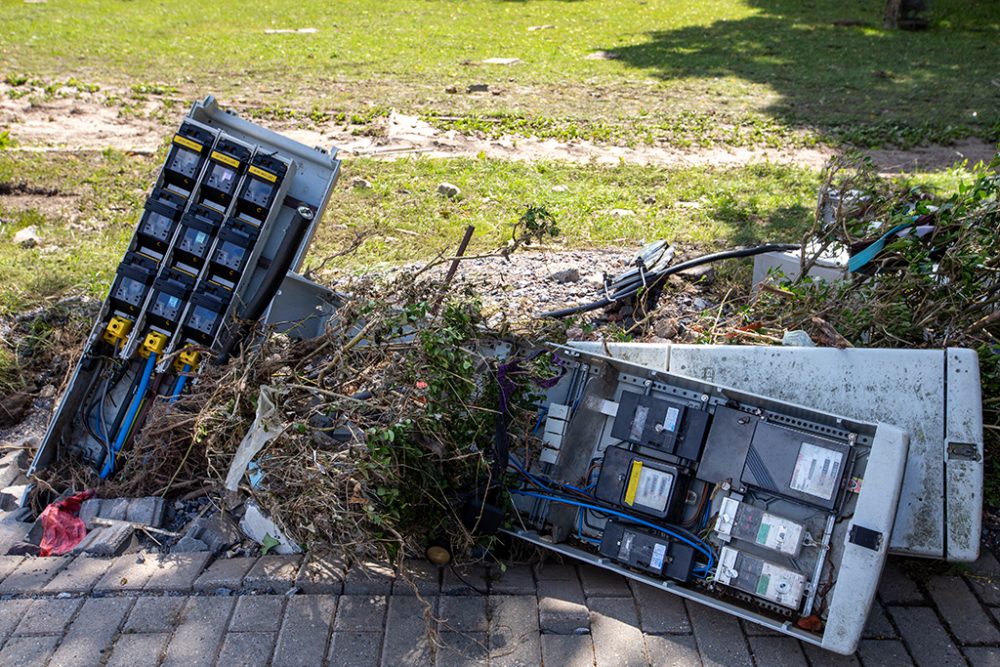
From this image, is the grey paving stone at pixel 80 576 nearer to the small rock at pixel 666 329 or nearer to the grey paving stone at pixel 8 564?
the grey paving stone at pixel 8 564

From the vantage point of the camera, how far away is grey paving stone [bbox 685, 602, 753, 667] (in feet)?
10.0

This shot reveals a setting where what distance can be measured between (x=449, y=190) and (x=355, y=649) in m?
5.12

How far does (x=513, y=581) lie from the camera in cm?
346

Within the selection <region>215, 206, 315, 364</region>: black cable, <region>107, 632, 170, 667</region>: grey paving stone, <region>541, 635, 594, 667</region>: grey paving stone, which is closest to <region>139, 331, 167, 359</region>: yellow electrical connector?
<region>215, 206, 315, 364</region>: black cable

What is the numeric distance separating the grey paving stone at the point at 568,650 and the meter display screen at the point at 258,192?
2.92 m

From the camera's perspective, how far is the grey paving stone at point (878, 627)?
10.6 feet

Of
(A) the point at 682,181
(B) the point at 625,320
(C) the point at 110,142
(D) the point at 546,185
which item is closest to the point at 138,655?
(B) the point at 625,320

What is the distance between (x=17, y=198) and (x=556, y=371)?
6.21 m

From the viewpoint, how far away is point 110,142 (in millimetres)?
9141

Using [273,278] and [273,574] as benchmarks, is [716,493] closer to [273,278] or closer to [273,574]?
[273,574]

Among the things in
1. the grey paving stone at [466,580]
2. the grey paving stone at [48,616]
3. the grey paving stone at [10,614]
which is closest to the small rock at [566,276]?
the grey paving stone at [466,580]

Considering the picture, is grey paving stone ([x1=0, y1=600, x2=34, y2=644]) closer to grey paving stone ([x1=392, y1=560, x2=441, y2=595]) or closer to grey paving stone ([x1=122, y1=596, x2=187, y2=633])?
grey paving stone ([x1=122, y1=596, x2=187, y2=633])

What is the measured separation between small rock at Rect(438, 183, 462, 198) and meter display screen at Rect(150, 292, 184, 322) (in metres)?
3.29

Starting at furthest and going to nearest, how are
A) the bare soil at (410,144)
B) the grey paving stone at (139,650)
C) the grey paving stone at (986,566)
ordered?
the bare soil at (410,144)
the grey paving stone at (986,566)
the grey paving stone at (139,650)
